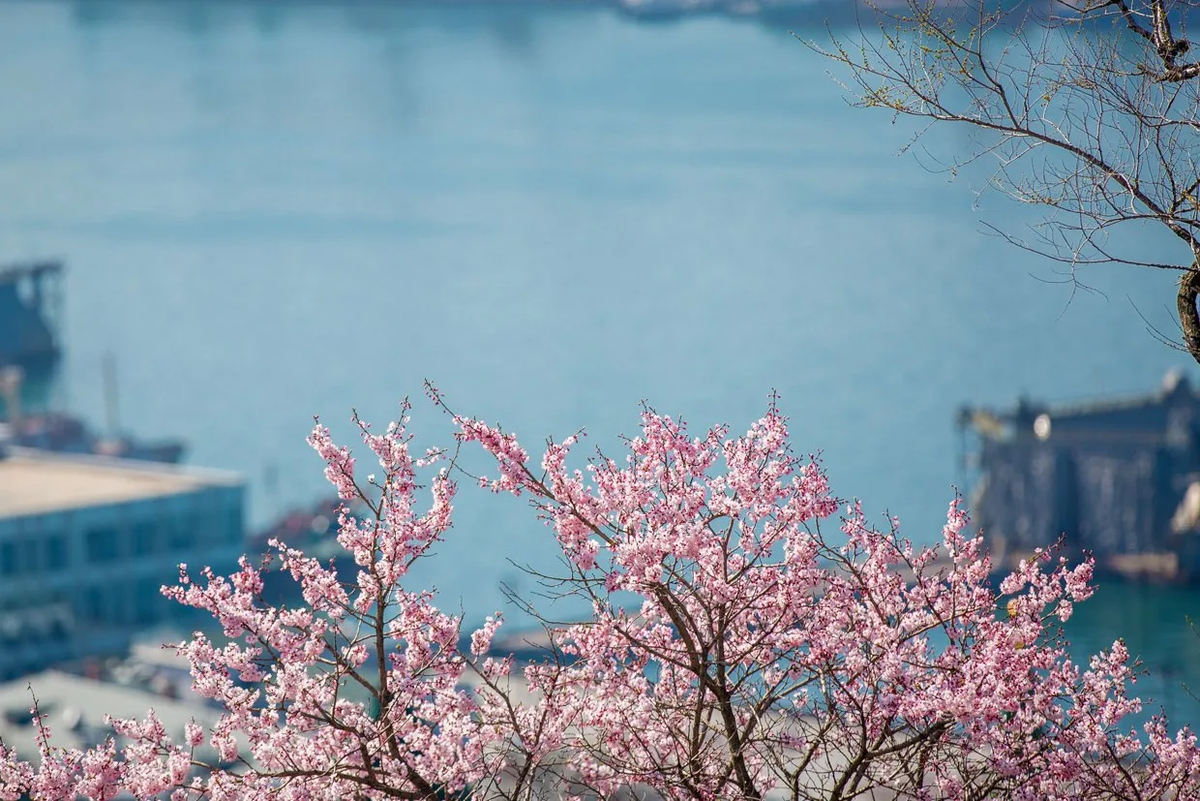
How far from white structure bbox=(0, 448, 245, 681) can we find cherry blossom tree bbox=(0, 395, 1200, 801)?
37.1 m

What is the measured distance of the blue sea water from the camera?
69.7 metres

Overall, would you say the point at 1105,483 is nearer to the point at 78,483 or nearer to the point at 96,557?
the point at 96,557

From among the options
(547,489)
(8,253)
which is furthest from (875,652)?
(8,253)

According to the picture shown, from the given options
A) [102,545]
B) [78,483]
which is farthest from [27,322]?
[102,545]

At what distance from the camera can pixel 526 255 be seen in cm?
10606

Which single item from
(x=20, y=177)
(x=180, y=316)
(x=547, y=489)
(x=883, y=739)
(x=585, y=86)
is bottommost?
(x=883, y=739)

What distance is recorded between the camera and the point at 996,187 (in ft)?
20.8

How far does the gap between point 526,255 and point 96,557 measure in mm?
64690

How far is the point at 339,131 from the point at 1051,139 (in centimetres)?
14362

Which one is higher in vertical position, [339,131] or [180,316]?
[339,131]

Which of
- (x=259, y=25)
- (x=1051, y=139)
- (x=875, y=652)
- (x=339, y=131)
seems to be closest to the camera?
(x=1051, y=139)

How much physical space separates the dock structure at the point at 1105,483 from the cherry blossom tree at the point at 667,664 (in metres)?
42.1

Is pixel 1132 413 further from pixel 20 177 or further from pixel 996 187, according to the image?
pixel 20 177

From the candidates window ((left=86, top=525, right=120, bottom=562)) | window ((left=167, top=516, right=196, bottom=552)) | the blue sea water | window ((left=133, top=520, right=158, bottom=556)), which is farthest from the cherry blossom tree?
window ((left=167, top=516, right=196, bottom=552))
